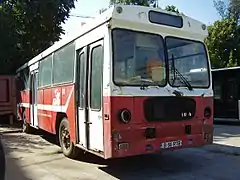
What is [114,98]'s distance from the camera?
628 cm

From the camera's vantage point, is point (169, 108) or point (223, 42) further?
point (223, 42)

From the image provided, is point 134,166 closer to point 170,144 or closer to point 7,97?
point 170,144

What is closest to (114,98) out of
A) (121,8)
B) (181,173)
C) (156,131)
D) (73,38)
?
(156,131)

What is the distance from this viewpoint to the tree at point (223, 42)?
3409 centimetres

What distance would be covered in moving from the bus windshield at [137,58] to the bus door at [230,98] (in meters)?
10.4

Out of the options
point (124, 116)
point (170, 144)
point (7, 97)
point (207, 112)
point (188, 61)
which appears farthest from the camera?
point (7, 97)

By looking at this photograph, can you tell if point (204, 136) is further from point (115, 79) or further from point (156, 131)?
point (115, 79)

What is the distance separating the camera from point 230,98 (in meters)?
16.7

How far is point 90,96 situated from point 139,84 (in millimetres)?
1125

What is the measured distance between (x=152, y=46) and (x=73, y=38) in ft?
7.31

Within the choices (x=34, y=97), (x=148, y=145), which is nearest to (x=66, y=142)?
(x=148, y=145)

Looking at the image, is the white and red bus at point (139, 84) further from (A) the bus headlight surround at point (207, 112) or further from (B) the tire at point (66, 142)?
(B) the tire at point (66, 142)

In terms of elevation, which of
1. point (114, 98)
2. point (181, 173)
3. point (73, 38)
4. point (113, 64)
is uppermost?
point (73, 38)

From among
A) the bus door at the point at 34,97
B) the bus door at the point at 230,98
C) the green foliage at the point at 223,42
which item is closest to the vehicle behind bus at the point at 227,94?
the bus door at the point at 230,98
